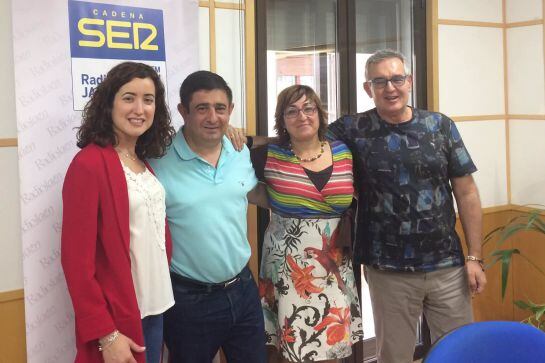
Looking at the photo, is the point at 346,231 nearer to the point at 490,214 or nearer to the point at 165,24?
the point at 165,24

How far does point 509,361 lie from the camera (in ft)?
4.96

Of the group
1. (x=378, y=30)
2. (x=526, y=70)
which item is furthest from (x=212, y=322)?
(x=526, y=70)

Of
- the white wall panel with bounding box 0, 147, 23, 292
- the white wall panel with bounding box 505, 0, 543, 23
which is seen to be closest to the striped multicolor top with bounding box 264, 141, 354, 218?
the white wall panel with bounding box 0, 147, 23, 292

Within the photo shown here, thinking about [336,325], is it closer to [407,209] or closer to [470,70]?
[407,209]

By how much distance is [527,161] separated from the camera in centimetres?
365

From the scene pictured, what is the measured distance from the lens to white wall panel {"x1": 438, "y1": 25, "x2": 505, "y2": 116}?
11.3 ft

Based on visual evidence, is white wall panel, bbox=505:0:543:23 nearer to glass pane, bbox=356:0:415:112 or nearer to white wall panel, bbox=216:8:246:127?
glass pane, bbox=356:0:415:112

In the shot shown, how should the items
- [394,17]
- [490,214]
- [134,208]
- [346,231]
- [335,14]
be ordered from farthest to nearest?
[490,214] < [394,17] < [335,14] < [346,231] < [134,208]

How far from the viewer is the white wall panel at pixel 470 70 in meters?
3.45

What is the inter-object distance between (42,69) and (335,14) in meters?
1.59

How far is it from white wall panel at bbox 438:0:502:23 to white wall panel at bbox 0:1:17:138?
234 cm

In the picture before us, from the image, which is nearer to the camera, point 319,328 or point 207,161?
point 207,161

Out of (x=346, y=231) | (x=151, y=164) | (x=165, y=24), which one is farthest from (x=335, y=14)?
(x=151, y=164)

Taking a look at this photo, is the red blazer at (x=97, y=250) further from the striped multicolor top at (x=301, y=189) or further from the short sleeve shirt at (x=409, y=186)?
the short sleeve shirt at (x=409, y=186)
